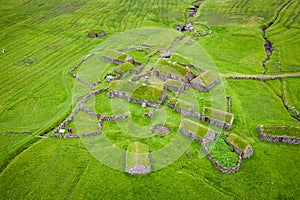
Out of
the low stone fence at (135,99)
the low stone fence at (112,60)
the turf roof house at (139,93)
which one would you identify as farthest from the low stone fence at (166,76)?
the low stone fence at (112,60)

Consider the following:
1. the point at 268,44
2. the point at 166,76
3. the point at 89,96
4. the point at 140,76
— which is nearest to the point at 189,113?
the point at 166,76

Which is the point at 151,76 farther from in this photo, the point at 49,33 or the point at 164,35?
the point at 49,33

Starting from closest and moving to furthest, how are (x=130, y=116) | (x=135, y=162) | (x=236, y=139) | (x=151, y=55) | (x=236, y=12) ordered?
1. (x=135, y=162)
2. (x=236, y=139)
3. (x=130, y=116)
4. (x=151, y=55)
5. (x=236, y=12)

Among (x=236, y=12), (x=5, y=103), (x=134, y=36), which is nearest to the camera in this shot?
(x=5, y=103)

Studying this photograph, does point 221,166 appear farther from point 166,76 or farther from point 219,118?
point 166,76

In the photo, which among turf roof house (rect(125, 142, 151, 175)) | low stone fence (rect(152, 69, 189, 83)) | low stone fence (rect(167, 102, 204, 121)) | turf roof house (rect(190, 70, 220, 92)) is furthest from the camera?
→ low stone fence (rect(152, 69, 189, 83))

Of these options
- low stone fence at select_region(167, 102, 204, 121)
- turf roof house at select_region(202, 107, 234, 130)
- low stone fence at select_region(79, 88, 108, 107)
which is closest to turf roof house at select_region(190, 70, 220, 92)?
turf roof house at select_region(202, 107, 234, 130)

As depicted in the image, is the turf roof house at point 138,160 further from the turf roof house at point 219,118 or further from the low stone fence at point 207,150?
the turf roof house at point 219,118

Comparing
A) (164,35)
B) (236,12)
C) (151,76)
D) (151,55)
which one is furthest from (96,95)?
(236,12)

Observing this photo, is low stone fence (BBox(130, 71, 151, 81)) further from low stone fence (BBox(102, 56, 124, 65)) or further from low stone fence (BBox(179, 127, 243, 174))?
low stone fence (BBox(179, 127, 243, 174))
